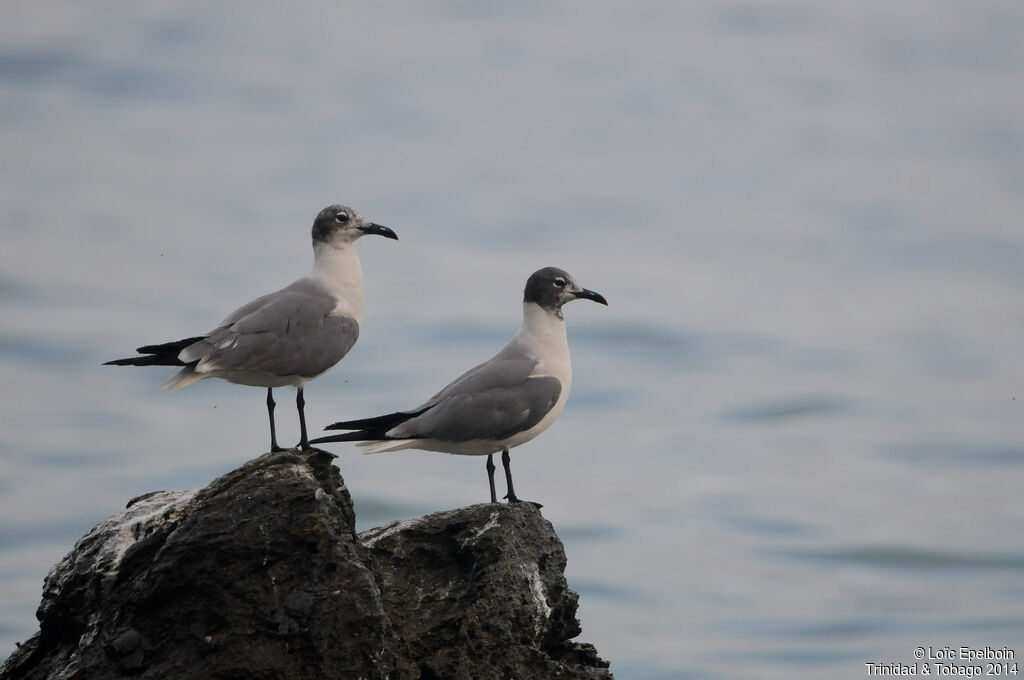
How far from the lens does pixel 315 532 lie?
23.9 ft

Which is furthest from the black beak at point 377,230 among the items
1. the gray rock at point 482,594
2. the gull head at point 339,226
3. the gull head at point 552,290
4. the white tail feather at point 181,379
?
the gray rock at point 482,594

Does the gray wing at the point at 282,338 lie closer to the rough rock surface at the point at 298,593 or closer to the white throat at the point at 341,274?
the white throat at the point at 341,274

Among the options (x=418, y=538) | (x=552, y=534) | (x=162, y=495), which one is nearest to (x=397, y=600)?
(x=418, y=538)

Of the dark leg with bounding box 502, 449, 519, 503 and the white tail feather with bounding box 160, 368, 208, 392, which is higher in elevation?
the white tail feather with bounding box 160, 368, 208, 392

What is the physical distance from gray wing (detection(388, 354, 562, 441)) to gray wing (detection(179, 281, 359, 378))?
0.88m

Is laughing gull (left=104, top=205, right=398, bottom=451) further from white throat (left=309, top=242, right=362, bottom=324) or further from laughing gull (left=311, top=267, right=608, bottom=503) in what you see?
laughing gull (left=311, top=267, right=608, bottom=503)

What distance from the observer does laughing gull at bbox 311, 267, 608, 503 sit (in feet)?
31.8

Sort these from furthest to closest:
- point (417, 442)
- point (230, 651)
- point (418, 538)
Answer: point (417, 442) → point (418, 538) → point (230, 651)

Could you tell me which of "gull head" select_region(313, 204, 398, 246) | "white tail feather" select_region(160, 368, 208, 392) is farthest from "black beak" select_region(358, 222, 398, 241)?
"white tail feather" select_region(160, 368, 208, 392)

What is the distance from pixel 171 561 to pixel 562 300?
4709 mm

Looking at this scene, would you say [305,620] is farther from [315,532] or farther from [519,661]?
[519,661]

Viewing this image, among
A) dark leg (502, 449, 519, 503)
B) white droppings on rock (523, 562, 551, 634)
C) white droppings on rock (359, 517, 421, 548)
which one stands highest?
dark leg (502, 449, 519, 503)

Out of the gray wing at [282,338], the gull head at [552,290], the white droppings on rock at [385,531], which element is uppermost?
the gull head at [552,290]

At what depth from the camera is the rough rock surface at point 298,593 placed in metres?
7.12
